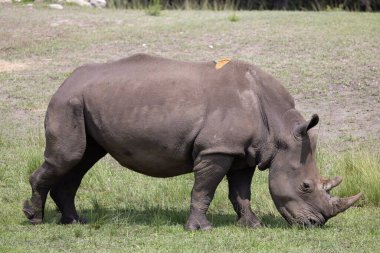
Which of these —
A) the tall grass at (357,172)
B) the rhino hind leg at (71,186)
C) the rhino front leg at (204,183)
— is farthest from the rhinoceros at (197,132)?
the tall grass at (357,172)

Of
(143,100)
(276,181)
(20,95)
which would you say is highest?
(143,100)

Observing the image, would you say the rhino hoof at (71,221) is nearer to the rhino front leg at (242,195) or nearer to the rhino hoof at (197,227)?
the rhino hoof at (197,227)

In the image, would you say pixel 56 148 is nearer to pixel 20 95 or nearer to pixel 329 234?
pixel 329 234

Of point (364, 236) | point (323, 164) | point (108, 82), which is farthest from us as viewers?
point (323, 164)

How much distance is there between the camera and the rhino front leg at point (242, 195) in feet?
31.7

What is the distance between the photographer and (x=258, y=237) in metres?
9.05

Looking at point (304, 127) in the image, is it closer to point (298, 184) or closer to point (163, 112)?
point (298, 184)

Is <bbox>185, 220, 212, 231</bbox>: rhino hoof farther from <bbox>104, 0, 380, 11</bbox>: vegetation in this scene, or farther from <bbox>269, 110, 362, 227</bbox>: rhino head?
<bbox>104, 0, 380, 11</bbox>: vegetation

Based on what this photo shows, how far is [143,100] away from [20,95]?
22.2ft

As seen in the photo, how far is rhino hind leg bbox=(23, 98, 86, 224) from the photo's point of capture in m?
9.53

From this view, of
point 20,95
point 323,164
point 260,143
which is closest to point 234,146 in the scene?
point 260,143

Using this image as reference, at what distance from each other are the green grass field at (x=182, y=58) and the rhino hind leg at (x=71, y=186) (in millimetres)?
163

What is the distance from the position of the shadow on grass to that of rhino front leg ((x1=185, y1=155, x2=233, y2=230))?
0.32 meters

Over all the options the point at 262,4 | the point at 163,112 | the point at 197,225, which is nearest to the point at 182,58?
the point at 163,112
